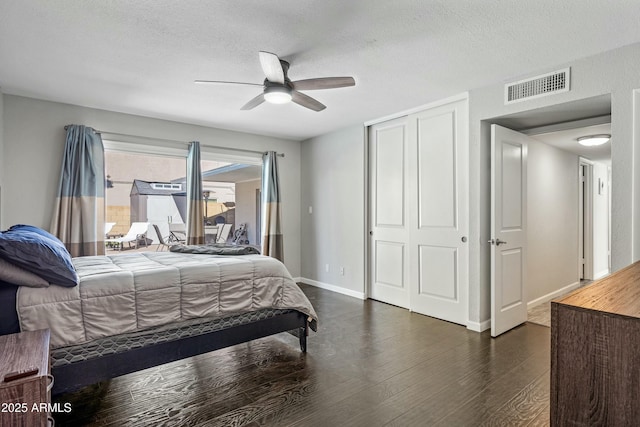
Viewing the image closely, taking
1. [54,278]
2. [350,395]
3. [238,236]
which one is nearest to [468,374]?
[350,395]

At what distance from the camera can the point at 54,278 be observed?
1.89 m

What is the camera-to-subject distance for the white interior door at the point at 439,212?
364 centimetres

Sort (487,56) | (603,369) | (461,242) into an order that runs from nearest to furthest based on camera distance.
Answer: (603,369) < (487,56) < (461,242)

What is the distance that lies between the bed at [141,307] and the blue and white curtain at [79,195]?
1.25 metres

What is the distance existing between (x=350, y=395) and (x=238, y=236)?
394 cm

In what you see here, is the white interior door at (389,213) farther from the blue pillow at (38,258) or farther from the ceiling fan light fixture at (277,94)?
the blue pillow at (38,258)

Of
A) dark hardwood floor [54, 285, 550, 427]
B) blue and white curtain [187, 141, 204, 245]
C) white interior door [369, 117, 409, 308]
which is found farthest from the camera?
blue and white curtain [187, 141, 204, 245]

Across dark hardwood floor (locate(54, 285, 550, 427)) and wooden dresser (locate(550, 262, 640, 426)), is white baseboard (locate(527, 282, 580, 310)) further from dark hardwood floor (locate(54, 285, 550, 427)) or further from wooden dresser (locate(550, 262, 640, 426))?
wooden dresser (locate(550, 262, 640, 426))

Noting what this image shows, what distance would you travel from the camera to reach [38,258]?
1.83 metres

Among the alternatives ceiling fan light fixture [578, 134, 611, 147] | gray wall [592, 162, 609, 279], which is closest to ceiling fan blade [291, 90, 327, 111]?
ceiling fan light fixture [578, 134, 611, 147]

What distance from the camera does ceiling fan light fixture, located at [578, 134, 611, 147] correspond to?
3.99 m

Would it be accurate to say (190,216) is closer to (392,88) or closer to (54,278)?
(54,278)

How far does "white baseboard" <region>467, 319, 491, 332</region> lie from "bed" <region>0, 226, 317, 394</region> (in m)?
1.74

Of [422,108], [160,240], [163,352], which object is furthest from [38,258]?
[422,108]
